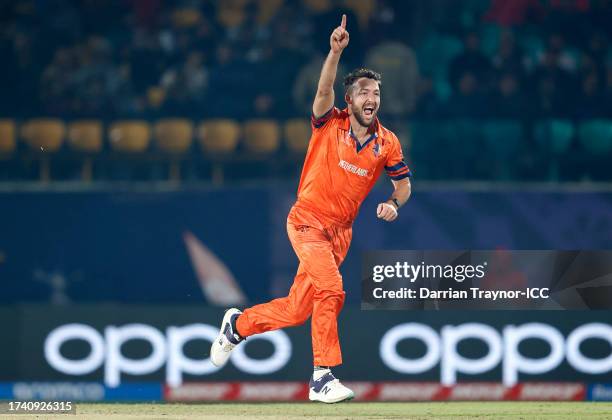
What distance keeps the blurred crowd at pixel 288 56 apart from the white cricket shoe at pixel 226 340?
427cm

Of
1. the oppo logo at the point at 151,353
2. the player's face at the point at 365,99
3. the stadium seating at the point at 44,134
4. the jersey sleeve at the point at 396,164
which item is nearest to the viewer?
the player's face at the point at 365,99

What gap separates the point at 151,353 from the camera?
31.2 ft

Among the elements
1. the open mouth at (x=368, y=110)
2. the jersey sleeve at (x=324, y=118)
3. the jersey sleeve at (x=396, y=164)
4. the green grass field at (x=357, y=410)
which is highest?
the open mouth at (x=368, y=110)

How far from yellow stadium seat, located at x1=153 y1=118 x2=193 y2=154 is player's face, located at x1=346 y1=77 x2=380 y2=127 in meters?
4.61

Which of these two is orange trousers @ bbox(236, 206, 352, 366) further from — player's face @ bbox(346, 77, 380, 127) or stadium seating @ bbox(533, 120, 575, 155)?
stadium seating @ bbox(533, 120, 575, 155)

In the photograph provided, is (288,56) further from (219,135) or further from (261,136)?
(219,135)

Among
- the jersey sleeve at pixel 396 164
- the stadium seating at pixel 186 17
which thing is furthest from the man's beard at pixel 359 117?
the stadium seating at pixel 186 17

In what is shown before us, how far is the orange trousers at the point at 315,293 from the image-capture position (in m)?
7.66

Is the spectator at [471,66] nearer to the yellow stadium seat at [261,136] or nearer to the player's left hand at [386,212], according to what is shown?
the yellow stadium seat at [261,136]

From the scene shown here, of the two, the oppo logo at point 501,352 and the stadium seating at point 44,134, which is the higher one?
the stadium seating at point 44,134

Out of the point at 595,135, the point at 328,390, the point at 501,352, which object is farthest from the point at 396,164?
the point at 595,135

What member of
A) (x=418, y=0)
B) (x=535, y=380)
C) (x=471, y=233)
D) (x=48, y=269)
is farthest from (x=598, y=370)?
(x=418, y=0)

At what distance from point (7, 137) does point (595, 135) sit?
536cm

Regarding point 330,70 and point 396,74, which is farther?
point 396,74
